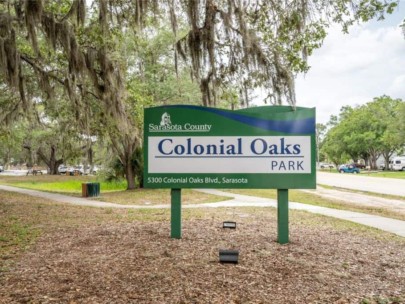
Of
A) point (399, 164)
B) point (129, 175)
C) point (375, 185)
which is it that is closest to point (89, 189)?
point (129, 175)

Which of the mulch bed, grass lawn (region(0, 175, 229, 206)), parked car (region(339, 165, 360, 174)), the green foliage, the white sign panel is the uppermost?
the green foliage

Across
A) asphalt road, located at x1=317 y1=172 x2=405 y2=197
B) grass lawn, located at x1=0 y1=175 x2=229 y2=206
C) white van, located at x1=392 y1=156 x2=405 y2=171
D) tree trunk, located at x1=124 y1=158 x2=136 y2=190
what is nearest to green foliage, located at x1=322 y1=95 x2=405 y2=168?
white van, located at x1=392 y1=156 x2=405 y2=171

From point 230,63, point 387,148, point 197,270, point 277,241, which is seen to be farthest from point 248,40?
point 387,148

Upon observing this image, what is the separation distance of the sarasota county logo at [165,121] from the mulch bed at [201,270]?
190cm

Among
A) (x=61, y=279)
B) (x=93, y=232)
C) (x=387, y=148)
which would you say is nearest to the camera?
(x=61, y=279)

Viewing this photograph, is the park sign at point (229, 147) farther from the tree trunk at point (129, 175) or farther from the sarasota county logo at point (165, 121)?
the tree trunk at point (129, 175)

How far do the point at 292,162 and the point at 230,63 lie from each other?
2467 millimetres

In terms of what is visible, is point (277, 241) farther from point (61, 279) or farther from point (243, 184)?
point (61, 279)

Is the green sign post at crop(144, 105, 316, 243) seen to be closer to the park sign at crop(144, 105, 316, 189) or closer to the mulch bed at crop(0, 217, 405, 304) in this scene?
the park sign at crop(144, 105, 316, 189)

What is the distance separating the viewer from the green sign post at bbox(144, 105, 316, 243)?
6.64 meters

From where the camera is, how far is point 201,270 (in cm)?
502

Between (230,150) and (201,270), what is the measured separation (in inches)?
91.8

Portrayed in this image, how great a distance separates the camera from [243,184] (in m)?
6.67

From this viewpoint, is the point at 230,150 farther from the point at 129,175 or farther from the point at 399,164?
the point at 399,164
